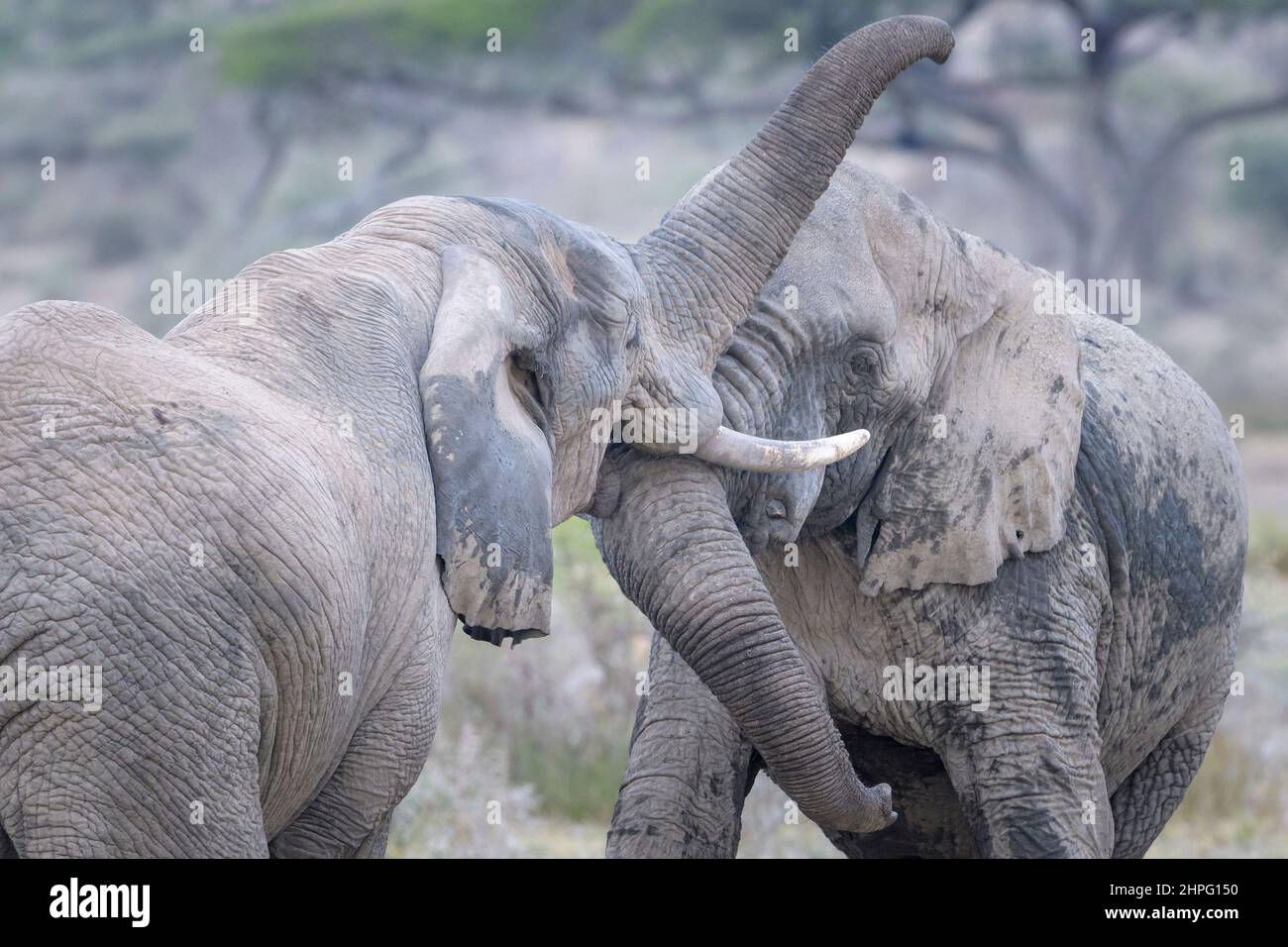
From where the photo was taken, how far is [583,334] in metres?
3.50

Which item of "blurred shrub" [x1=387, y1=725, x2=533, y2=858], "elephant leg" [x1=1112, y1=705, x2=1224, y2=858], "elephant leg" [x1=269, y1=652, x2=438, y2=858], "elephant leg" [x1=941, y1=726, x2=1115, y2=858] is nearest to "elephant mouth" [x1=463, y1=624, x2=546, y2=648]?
"elephant leg" [x1=269, y1=652, x2=438, y2=858]

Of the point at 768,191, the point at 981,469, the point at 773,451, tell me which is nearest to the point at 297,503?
the point at 773,451

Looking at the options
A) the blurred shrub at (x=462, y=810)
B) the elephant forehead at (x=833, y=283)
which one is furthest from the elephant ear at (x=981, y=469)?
the blurred shrub at (x=462, y=810)

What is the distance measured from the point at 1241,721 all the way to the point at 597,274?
582cm

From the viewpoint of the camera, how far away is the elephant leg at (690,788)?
4484 mm

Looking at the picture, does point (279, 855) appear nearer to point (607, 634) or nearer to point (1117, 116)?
point (607, 634)

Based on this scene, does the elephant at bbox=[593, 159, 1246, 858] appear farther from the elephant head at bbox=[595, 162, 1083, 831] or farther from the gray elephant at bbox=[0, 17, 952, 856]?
the gray elephant at bbox=[0, 17, 952, 856]

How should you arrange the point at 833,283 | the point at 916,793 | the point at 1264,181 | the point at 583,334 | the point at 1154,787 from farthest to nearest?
the point at 1264,181 < the point at 1154,787 < the point at 916,793 < the point at 833,283 < the point at 583,334

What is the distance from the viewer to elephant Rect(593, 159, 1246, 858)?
166 inches

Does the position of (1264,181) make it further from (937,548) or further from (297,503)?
(297,503)

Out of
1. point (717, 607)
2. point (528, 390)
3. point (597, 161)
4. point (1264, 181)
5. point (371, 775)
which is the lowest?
point (371, 775)

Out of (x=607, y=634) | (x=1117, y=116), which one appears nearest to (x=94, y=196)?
(x=1117, y=116)

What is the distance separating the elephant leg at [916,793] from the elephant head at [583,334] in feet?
3.34

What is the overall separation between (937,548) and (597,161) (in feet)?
82.7
